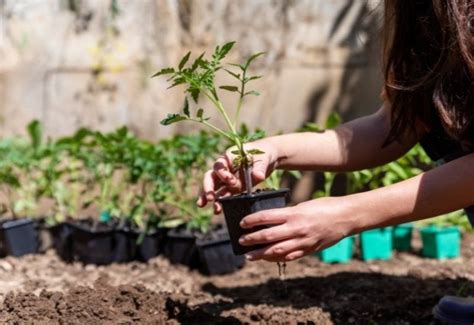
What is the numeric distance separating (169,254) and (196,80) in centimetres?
146

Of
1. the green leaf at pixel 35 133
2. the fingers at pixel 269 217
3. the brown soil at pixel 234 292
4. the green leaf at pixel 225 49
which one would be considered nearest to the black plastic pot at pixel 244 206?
the fingers at pixel 269 217

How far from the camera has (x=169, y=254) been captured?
3.04 meters

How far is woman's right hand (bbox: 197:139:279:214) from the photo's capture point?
1.78 meters

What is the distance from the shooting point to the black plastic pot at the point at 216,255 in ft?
9.43

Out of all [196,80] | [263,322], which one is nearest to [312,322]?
[263,322]

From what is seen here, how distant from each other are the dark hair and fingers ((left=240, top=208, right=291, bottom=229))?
433 millimetres

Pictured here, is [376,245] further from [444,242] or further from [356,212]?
[356,212]

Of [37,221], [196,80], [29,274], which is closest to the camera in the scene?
[196,80]

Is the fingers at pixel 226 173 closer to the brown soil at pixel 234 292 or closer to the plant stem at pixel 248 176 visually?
the plant stem at pixel 248 176

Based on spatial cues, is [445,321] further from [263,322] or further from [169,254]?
[169,254]

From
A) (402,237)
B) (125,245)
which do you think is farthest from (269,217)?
(402,237)

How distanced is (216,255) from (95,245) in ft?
1.66

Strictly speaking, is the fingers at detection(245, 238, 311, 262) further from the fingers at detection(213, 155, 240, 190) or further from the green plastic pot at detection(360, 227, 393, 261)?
the green plastic pot at detection(360, 227, 393, 261)

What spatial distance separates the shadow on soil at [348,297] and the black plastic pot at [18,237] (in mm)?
878
